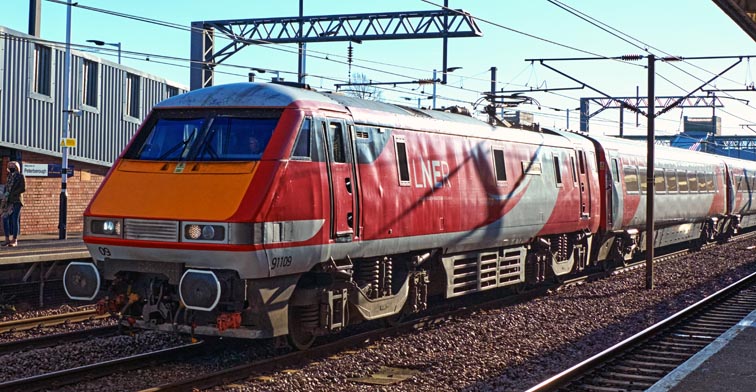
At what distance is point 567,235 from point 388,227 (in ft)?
27.1

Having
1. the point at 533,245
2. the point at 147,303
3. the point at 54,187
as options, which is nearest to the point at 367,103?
the point at 147,303

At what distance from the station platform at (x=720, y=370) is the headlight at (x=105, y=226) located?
619cm

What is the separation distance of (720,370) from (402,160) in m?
4.97

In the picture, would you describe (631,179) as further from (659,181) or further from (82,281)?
(82,281)

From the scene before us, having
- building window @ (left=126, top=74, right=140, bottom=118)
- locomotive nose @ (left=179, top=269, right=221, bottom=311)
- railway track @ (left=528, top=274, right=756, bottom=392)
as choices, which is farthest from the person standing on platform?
building window @ (left=126, top=74, right=140, bottom=118)

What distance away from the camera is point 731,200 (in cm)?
3528

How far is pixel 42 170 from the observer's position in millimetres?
27562

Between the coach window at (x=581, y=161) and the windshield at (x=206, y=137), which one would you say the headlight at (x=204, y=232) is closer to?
the windshield at (x=206, y=137)

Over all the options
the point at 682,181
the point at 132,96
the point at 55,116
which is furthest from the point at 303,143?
the point at 132,96

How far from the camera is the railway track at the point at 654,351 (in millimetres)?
10092

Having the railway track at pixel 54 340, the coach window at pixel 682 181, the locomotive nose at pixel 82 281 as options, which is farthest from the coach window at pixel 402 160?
the coach window at pixel 682 181

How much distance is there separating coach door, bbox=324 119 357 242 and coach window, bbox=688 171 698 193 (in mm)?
20312

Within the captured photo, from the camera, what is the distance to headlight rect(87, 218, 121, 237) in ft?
34.0

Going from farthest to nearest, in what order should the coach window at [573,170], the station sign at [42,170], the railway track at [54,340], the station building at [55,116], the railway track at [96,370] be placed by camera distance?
the station sign at [42,170] < the station building at [55,116] < the coach window at [573,170] < the railway track at [54,340] < the railway track at [96,370]
